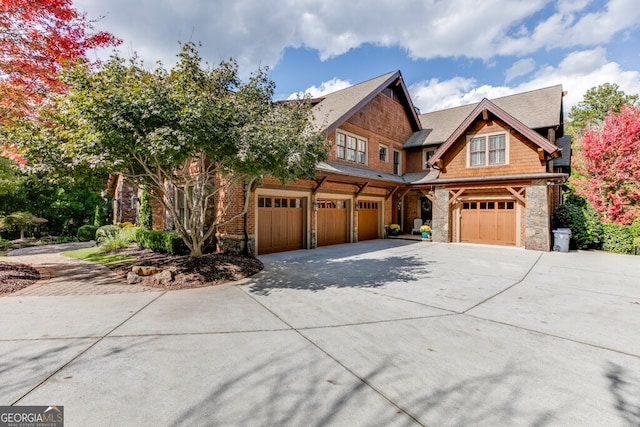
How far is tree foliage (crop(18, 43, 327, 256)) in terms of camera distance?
224 inches

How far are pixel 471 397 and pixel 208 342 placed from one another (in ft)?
10.6

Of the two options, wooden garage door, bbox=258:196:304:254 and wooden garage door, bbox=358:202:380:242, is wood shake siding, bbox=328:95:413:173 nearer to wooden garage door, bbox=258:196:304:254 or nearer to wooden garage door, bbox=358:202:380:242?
wooden garage door, bbox=358:202:380:242

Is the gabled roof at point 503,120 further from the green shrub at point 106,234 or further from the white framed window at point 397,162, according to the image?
the green shrub at point 106,234

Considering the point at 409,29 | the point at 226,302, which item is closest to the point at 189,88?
the point at 226,302

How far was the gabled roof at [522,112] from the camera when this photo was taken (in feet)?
50.6

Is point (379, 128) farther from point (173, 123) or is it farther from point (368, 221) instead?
point (173, 123)

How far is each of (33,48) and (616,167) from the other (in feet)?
81.5

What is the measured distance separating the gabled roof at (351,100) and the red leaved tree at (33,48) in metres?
8.93

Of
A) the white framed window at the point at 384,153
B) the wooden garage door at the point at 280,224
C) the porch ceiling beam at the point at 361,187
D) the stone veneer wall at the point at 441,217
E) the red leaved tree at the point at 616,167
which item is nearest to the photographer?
the wooden garage door at the point at 280,224

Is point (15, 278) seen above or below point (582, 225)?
below

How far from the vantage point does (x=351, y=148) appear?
16422mm

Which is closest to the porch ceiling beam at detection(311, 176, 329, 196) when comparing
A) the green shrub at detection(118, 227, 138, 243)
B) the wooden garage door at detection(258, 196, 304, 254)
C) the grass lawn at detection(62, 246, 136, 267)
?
the wooden garage door at detection(258, 196, 304, 254)

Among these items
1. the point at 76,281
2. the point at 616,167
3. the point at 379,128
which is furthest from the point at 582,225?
the point at 76,281

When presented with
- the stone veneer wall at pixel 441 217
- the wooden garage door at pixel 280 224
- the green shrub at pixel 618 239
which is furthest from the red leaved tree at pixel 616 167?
the wooden garage door at pixel 280 224
